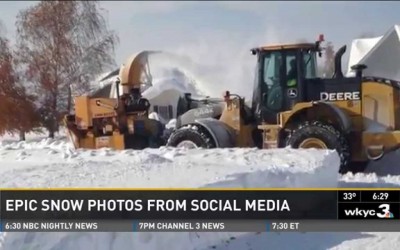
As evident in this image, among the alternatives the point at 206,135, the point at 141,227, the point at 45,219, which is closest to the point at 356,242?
the point at 141,227

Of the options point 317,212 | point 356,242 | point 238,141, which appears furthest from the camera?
point 238,141

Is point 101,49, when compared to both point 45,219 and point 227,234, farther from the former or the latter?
point 227,234

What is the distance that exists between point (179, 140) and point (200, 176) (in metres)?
1.14

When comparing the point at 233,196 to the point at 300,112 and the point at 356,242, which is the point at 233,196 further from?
the point at 300,112

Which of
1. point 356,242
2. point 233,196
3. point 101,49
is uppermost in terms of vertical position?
point 101,49

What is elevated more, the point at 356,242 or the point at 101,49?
the point at 101,49

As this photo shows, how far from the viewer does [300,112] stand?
402cm

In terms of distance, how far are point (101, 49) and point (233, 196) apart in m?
0.80

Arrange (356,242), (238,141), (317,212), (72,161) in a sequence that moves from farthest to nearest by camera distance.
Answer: (238,141) → (72,161) → (356,242) → (317,212)

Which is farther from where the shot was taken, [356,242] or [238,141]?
[238,141]

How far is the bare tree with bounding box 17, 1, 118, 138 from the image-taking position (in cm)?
288

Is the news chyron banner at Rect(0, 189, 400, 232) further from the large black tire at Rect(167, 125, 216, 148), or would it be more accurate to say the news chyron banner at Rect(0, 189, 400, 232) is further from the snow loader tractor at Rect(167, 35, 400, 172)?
the large black tire at Rect(167, 125, 216, 148)

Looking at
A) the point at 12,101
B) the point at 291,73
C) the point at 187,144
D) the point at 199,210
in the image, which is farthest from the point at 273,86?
the point at 12,101

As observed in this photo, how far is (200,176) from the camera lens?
9.59 ft
